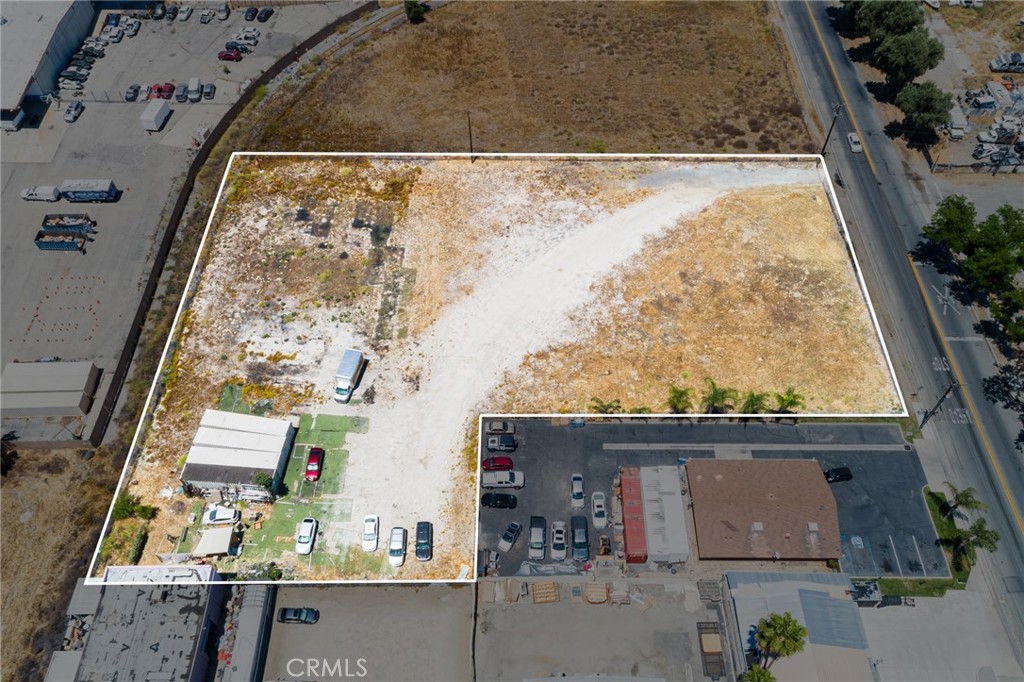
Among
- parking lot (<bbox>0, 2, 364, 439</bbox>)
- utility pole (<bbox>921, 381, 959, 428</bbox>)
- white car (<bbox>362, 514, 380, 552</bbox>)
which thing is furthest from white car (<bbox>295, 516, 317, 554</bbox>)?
utility pole (<bbox>921, 381, 959, 428</bbox>)

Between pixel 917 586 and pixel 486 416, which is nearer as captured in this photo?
pixel 917 586

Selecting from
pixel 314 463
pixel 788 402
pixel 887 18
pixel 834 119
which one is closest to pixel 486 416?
pixel 314 463

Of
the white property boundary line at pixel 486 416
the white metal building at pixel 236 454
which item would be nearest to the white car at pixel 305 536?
the white property boundary line at pixel 486 416

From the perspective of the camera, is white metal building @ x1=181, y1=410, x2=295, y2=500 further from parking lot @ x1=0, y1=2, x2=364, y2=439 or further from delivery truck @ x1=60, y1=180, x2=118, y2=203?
delivery truck @ x1=60, y1=180, x2=118, y2=203

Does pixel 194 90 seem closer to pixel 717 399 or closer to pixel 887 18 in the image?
pixel 717 399

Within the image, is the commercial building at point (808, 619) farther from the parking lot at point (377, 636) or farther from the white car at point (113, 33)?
the white car at point (113, 33)
